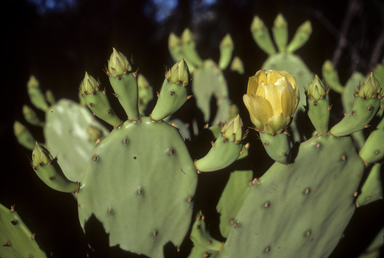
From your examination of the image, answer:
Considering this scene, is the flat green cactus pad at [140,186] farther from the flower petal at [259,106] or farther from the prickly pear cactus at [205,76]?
the prickly pear cactus at [205,76]

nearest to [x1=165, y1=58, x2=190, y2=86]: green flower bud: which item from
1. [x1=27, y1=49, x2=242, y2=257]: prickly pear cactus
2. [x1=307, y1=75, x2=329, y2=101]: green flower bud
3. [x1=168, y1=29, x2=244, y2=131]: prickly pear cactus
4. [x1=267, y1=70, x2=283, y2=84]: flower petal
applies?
[x1=27, y1=49, x2=242, y2=257]: prickly pear cactus

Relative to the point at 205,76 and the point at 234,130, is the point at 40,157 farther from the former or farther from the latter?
the point at 205,76

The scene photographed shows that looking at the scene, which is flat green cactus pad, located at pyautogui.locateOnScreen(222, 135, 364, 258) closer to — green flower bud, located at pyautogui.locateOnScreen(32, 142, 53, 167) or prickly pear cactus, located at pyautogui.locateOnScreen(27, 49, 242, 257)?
prickly pear cactus, located at pyautogui.locateOnScreen(27, 49, 242, 257)

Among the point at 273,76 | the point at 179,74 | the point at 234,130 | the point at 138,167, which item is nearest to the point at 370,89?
the point at 273,76

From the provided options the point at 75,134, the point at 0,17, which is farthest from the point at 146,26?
the point at 75,134

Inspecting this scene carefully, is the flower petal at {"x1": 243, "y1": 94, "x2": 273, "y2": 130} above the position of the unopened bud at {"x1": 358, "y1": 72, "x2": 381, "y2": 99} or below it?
above

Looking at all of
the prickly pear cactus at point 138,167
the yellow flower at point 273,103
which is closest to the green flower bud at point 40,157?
the prickly pear cactus at point 138,167
